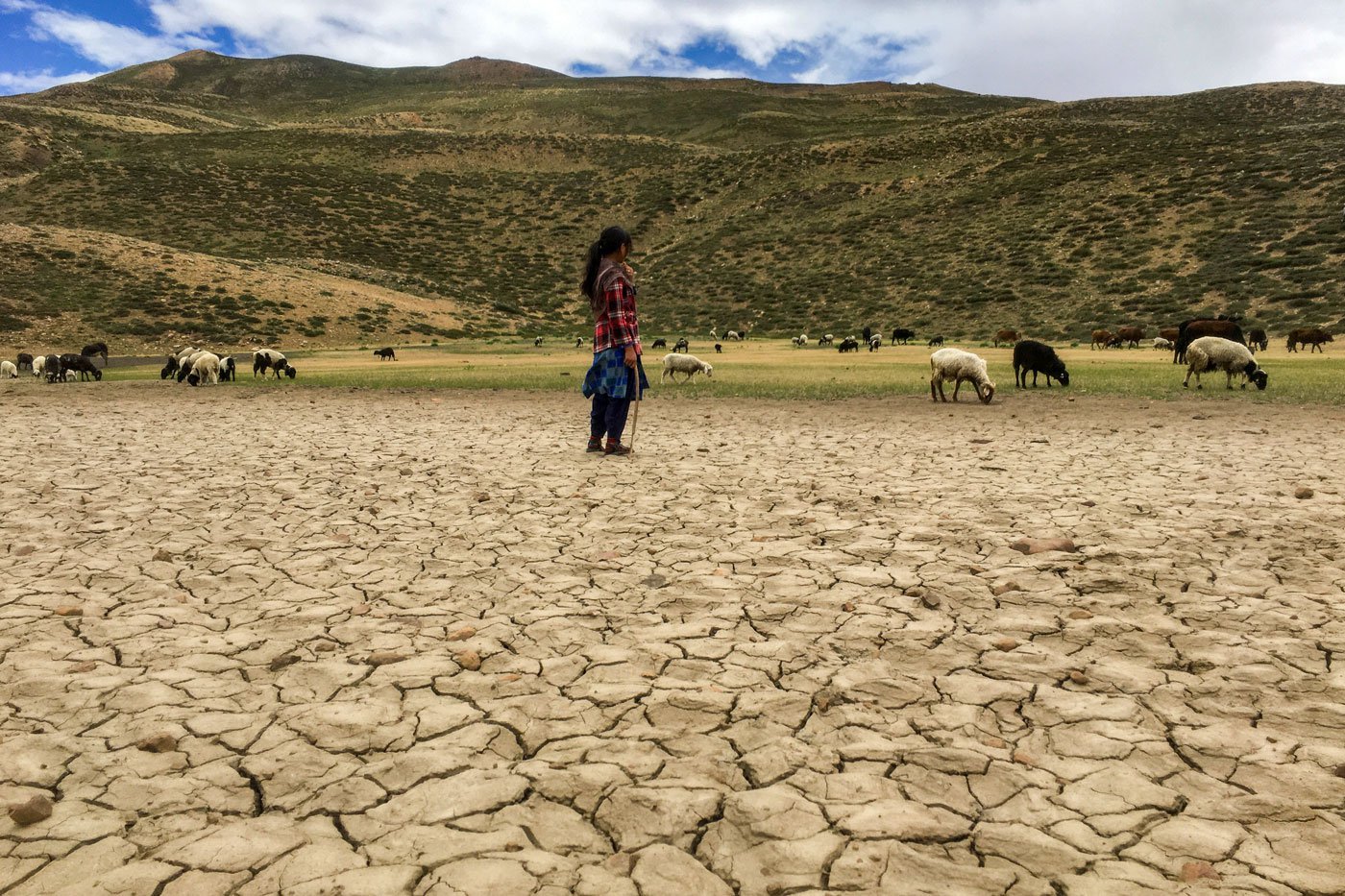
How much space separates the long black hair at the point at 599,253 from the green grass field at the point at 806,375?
26.9 feet

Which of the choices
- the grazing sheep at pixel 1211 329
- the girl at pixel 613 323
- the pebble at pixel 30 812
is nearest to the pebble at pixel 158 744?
the pebble at pixel 30 812

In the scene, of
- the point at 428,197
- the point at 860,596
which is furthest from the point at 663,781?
the point at 428,197

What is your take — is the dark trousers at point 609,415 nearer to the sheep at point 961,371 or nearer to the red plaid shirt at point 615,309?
the red plaid shirt at point 615,309

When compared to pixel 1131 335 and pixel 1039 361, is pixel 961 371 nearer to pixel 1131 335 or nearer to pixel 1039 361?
pixel 1039 361

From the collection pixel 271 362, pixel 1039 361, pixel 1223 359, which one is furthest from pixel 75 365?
pixel 1223 359

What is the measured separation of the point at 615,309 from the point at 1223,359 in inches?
594

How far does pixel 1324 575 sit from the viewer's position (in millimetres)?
5160

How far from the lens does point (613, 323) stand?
972 cm

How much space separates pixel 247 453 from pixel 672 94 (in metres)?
150

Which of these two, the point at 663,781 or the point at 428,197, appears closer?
the point at 663,781

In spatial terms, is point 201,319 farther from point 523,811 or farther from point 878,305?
point 523,811

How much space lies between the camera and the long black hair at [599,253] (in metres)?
9.48

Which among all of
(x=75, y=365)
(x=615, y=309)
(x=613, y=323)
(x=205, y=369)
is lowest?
(x=75, y=365)

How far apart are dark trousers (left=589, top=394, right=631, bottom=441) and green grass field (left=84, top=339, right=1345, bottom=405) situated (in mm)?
7665
